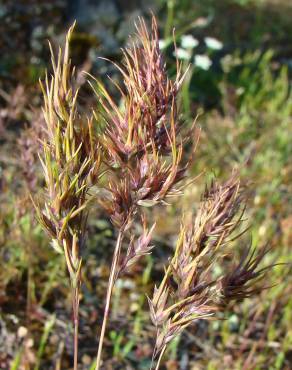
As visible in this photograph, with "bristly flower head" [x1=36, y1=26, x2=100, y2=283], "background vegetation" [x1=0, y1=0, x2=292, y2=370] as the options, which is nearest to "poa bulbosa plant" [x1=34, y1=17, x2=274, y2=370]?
"bristly flower head" [x1=36, y1=26, x2=100, y2=283]

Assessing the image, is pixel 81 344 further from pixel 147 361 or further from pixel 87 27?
pixel 87 27

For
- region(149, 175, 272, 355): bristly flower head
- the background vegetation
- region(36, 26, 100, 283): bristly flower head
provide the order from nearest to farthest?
region(36, 26, 100, 283): bristly flower head → region(149, 175, 272, 355): bristly flower head → the background vegetation

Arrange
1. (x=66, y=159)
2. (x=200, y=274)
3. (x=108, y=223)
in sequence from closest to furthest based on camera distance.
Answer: (x=66, y=159) → (x=200, y=274) → (x=108, y=223)

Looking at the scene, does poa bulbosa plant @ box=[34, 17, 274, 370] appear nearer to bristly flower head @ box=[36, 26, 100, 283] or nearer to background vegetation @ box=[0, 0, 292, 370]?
bristly flower head @ box=[36, 26, 100, 283]

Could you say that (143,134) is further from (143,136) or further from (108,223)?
(108,223)

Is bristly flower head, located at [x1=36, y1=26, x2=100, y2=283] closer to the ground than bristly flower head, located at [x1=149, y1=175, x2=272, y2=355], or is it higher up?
higher up

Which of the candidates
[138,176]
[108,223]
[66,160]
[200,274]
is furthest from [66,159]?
[108,223]

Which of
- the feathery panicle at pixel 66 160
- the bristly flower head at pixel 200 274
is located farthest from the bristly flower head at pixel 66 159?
the bristly flower head at pixel 200 274
